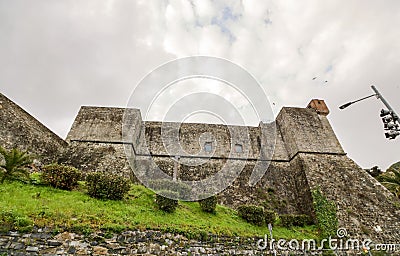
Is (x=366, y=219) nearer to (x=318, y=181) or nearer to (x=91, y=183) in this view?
(x=318, y=181)

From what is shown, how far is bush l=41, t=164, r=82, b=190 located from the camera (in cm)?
1116

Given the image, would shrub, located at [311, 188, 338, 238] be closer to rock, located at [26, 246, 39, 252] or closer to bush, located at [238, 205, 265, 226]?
bush, located at [238, 205, 265, 226]

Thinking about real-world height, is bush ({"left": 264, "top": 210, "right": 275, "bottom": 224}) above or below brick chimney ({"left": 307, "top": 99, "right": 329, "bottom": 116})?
below

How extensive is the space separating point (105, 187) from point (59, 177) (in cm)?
202

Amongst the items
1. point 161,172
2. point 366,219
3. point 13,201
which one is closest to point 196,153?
point 161,172

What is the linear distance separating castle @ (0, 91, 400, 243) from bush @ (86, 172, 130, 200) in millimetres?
6333

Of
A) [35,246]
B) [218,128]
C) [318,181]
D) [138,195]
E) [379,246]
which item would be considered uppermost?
[218,128]

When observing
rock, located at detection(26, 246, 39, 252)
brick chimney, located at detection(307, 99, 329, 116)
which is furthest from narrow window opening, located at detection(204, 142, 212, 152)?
rock, located at detection(26, 246, 39, 252)

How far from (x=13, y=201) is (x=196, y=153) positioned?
14.5 metres

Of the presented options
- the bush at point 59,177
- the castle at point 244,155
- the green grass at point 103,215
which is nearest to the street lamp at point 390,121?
the green grass at point 103,215

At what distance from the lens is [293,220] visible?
1505 cm

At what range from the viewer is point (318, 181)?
60.8 feet

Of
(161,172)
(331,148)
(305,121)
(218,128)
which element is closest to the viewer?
(161,172)

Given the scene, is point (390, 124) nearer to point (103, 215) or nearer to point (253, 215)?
point (253, 215)
